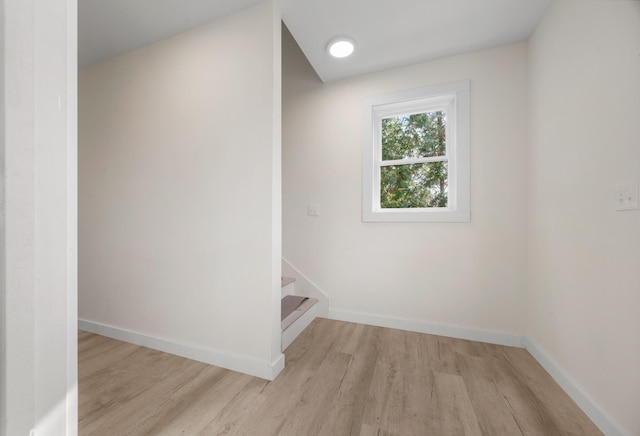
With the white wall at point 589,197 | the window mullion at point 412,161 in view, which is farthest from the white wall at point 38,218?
the window mullion at point 412,161

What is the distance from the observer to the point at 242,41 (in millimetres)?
1614

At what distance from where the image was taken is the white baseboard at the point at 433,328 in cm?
191

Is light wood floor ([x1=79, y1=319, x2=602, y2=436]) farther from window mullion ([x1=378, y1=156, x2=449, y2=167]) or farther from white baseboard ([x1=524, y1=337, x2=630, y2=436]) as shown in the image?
window mullion ([x1=378, y1=156, x2=449, y2=167])

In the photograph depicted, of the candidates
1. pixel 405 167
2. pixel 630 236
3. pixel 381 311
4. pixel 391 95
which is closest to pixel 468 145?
pixel 405 167

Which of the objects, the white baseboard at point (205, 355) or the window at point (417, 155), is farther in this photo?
the window at point (417, 155)

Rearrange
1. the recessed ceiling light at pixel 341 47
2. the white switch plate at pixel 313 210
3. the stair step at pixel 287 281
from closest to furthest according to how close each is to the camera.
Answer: the recessed ceiling light at pixel 341 47, the stair step at pixel 287 281, the white switch plate at pixel 313 210

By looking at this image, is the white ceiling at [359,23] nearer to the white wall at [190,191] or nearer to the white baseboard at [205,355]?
the white wall at [190,191]

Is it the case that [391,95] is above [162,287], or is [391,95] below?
above

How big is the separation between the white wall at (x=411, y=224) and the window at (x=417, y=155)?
0.08m

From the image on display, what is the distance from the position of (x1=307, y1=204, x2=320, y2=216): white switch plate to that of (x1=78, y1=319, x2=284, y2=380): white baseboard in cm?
131

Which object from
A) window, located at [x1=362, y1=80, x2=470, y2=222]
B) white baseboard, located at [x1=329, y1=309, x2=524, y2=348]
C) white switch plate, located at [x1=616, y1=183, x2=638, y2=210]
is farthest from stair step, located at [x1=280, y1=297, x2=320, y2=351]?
white switch plate, located at [x1=616, y1=183, x2=638, y2=210]

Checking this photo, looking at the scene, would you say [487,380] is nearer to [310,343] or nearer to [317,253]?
[310,343]

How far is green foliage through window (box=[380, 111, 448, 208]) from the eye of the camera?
2.19 m

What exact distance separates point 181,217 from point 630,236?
7.97 feet
